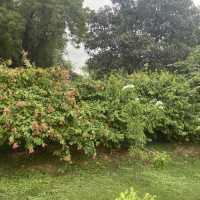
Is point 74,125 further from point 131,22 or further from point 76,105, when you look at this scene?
point 131,22

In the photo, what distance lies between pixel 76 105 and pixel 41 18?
1887 cm

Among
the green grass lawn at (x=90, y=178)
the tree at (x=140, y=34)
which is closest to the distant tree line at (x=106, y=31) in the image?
the tree at (x=140, y=34)

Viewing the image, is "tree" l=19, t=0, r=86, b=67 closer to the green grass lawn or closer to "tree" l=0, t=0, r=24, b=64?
"tree" l=0, t=0, r=24, b=64

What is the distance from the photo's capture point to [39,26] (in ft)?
89.3

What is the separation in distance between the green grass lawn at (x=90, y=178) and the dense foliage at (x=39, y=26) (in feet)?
57.0

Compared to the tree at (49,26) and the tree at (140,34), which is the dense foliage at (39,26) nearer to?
the tree at (49,26)

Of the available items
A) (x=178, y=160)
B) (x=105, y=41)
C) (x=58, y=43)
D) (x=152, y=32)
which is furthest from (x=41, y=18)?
(x=178, y=160)

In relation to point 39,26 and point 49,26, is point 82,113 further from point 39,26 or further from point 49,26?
point 39,26

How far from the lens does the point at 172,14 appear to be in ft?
101

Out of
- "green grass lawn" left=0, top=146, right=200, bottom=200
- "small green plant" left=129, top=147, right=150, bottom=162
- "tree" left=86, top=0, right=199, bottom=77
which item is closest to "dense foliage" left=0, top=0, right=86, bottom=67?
"tree" left=86, top=0, right=199, bottom=77

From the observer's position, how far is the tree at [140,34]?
28.8 meters

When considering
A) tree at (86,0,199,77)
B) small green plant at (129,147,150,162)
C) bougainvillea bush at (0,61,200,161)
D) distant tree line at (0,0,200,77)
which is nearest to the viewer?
bougainvillea bush at (0,61,200,161)

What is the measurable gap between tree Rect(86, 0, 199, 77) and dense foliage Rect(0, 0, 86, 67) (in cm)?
185

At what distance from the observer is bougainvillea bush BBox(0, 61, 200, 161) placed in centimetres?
837
